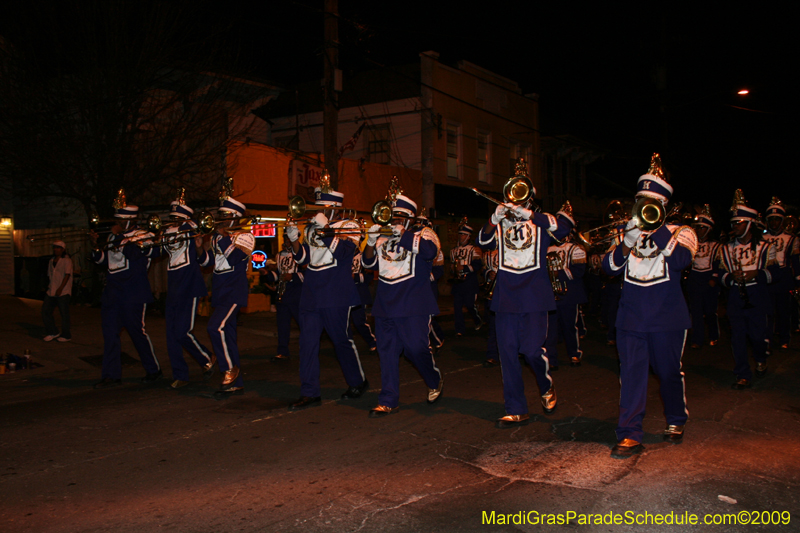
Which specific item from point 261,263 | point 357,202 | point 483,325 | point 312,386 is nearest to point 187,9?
point 261,263

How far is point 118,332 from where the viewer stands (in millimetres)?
8047

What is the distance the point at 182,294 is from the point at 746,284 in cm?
693

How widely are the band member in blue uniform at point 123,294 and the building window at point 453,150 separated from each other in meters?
16.9

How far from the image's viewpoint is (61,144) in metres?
13.4

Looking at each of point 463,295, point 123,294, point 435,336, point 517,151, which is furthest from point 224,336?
point 517,151

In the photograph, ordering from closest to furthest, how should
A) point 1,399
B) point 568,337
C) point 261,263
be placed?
point 1,399 < point 568,337 < point 261,263

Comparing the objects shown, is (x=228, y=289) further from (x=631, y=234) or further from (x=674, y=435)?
(x=674, y=435)

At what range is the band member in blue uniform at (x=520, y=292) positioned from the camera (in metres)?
5.86

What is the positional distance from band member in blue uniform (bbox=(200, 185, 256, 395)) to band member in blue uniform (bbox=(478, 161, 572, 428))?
10.3ft

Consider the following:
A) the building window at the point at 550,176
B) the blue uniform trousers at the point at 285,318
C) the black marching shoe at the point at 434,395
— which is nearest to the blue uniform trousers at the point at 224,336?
the black marching shoe at the point at 434,395

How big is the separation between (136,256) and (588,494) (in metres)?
6.17

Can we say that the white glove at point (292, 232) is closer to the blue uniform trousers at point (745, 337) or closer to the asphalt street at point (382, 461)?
the asphalt street at point (382, 461)

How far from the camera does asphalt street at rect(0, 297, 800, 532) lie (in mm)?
3877

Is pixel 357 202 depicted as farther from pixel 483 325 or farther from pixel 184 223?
pixel 184 223
